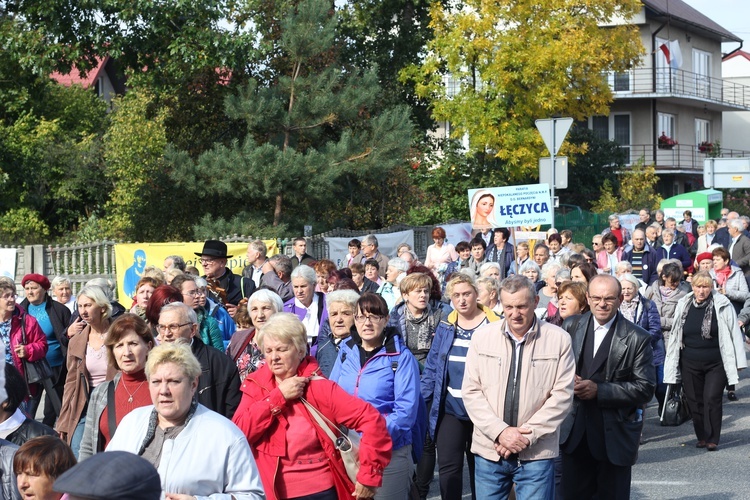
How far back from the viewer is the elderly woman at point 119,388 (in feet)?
17.3

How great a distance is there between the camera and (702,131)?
2178 inches

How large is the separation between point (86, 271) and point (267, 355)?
50.3ft

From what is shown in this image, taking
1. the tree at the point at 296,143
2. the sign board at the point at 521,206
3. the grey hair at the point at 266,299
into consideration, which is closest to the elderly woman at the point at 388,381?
the grey hair at the point at 266,299

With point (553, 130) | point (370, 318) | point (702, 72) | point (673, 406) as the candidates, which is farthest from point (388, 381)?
point (702, 72)

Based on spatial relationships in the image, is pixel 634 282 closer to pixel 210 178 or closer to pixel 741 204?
pixel 210 178

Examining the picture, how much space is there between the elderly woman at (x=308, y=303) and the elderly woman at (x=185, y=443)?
16.6ft

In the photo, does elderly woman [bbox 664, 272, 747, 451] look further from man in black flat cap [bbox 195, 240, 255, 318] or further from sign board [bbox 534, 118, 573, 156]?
sign board [bbox 534, 118, 573, 156]

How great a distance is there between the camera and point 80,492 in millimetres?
2516

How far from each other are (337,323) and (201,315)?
55.3 inches

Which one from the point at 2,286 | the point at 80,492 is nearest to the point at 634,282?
the point at 2,286

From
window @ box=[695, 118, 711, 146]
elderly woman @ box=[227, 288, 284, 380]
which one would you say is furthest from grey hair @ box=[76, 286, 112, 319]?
window @ box=[695, 118, 711, 146]

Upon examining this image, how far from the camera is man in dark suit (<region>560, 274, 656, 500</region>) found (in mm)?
6605

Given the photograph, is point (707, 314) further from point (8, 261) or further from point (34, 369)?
point (8, 261)

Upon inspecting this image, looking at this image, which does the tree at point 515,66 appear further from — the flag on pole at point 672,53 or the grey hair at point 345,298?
the grey hair at point 345,298
